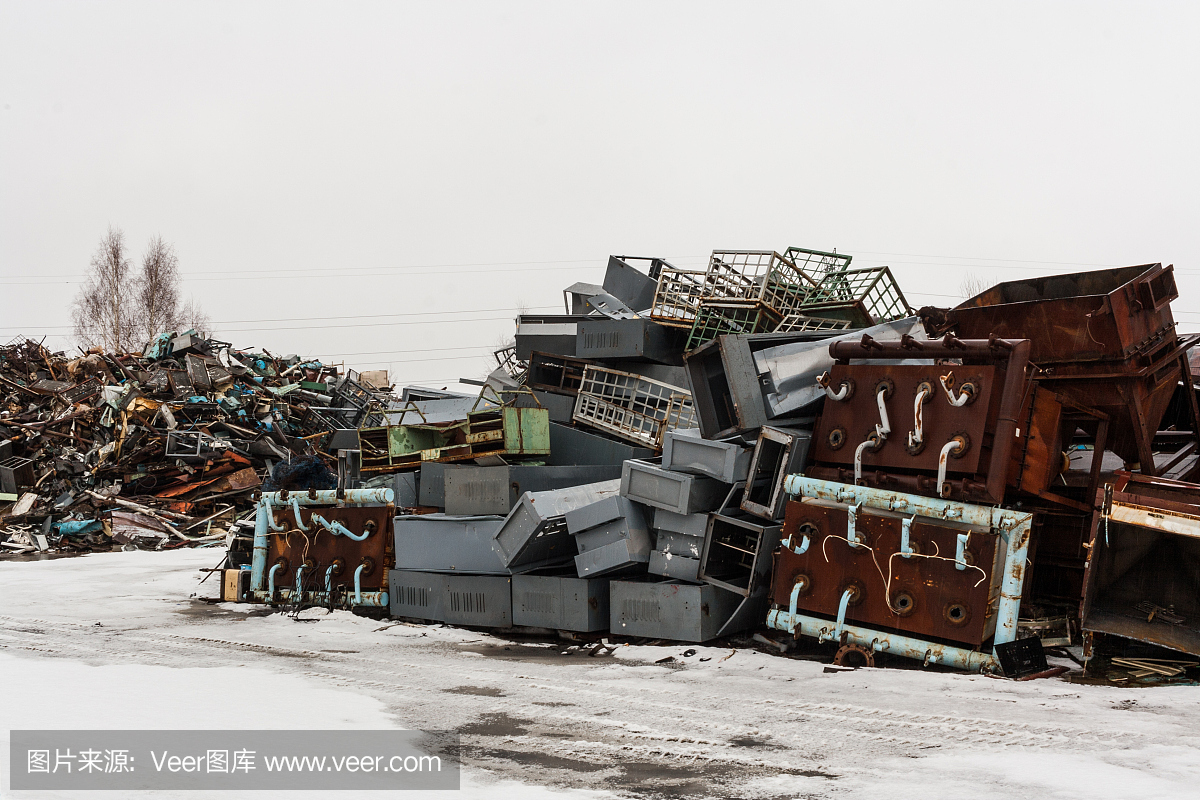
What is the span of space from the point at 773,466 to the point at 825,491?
758 mm

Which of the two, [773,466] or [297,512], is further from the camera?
[297,512]

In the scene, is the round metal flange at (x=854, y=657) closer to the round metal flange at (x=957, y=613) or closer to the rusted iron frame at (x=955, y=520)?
the rusted iron frame at (x=955, y=520)

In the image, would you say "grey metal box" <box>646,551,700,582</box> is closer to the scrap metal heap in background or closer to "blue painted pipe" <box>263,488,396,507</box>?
the scrap metal heap in background

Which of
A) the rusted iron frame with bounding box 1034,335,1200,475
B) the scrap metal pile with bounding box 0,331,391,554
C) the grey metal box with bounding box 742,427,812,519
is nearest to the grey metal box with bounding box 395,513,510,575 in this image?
the grey metal box with bounding box 742,427,812,519

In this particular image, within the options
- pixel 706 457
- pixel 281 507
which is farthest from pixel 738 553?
pixel 281 507

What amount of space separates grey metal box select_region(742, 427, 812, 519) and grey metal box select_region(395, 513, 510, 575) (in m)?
2.19

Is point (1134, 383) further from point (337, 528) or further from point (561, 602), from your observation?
point (337, 528)

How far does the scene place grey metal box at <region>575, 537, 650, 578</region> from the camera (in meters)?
6.96

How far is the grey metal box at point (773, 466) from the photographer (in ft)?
21.6

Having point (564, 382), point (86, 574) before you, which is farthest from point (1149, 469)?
point (86, 574)

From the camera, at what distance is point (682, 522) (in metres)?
6.87

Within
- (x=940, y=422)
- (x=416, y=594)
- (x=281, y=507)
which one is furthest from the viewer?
(x=281, y=507)

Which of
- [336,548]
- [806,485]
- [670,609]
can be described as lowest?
[670,609]

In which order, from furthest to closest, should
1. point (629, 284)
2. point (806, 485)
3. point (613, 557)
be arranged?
1. point (629, 284)
2. point (613, 557)
3. point (806, 485)
